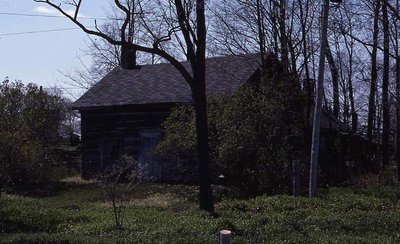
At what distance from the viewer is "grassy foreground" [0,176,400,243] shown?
10648 mm

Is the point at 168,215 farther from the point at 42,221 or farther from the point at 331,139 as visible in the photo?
the point at 331,139

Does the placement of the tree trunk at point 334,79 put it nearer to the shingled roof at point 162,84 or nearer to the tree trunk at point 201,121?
the shingled roof at point 162,84

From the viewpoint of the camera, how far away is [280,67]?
2355 cm

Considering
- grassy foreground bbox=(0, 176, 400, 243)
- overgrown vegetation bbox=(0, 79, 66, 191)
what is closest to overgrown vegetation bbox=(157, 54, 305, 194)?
grassy foreground bbox=(0, 176, 400, 243)

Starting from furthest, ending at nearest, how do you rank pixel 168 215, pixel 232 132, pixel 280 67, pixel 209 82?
pixel 209 82, pixel 280 67, pixel 232 132, pixel 168 215

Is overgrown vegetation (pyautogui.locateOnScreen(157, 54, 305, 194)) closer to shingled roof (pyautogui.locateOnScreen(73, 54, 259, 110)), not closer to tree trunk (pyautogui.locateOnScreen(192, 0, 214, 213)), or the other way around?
shingled roof (pyautogui.locateOnScreen(73, 54, 259, 110))

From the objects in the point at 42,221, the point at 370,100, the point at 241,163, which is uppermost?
the point at 370,100

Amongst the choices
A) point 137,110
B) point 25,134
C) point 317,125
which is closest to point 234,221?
point 317,125

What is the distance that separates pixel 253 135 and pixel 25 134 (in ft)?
32.3

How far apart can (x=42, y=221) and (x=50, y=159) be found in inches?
549

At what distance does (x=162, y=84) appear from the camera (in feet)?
96.1

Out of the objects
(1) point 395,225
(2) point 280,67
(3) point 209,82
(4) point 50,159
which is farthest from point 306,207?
(4) point 50,159

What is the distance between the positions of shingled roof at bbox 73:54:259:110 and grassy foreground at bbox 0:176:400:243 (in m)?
8.35

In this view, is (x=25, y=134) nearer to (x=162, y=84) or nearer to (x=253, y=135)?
(x=162, y=84)
